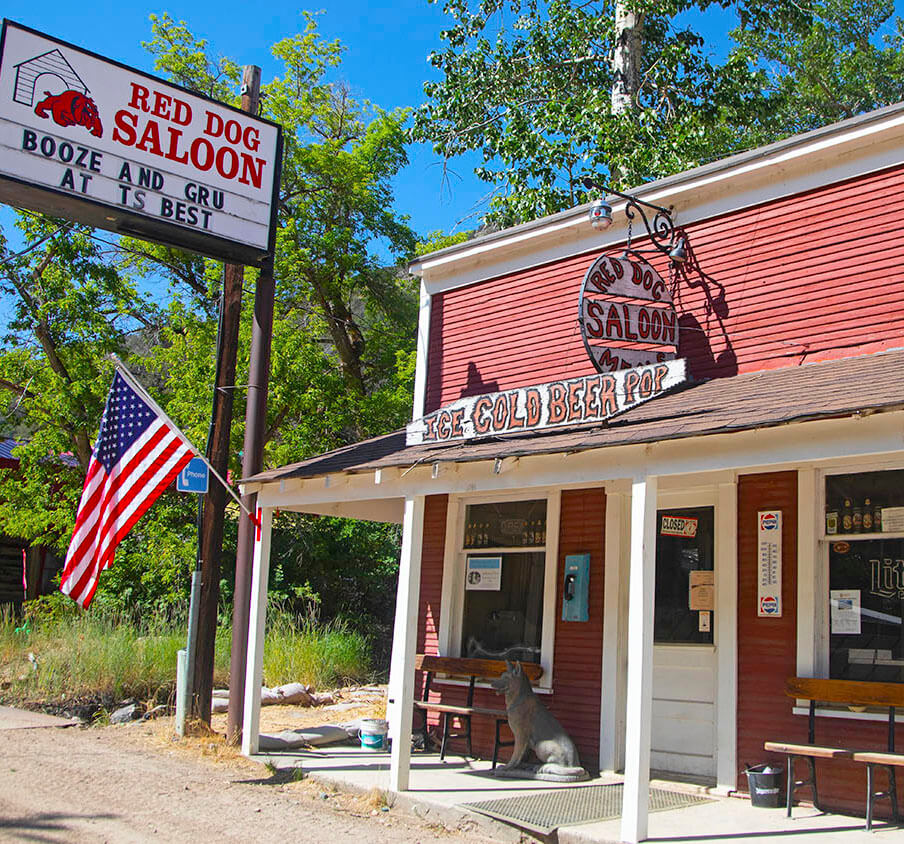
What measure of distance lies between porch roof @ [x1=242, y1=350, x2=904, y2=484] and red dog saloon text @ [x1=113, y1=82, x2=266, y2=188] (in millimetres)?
3445

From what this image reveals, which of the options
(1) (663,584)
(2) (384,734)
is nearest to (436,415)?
(1) (663,584)

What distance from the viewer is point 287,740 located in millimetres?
9570

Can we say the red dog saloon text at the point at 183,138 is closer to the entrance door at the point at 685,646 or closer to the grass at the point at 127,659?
the entrance door at the point at 685,646

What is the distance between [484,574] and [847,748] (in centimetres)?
396

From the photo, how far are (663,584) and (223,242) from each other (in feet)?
18.2

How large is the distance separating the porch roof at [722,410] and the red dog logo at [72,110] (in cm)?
390

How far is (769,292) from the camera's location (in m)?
8.41

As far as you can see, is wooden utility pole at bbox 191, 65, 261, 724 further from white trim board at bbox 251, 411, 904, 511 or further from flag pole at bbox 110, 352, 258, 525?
white trim board at bbox 251, 411, 904, 511

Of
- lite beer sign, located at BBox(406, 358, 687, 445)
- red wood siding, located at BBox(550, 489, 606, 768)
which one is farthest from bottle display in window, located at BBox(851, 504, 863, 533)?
red wood siding, located at BBox(550, 489, 606, 768)

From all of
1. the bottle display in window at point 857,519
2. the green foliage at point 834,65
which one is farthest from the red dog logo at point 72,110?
the green foliage at point 834,65

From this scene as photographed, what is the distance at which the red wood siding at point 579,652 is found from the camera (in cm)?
876

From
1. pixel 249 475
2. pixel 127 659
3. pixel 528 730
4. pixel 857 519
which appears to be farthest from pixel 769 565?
pixel 127 659

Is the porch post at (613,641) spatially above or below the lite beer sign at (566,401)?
below

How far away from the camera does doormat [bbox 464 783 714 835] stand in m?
6.57
